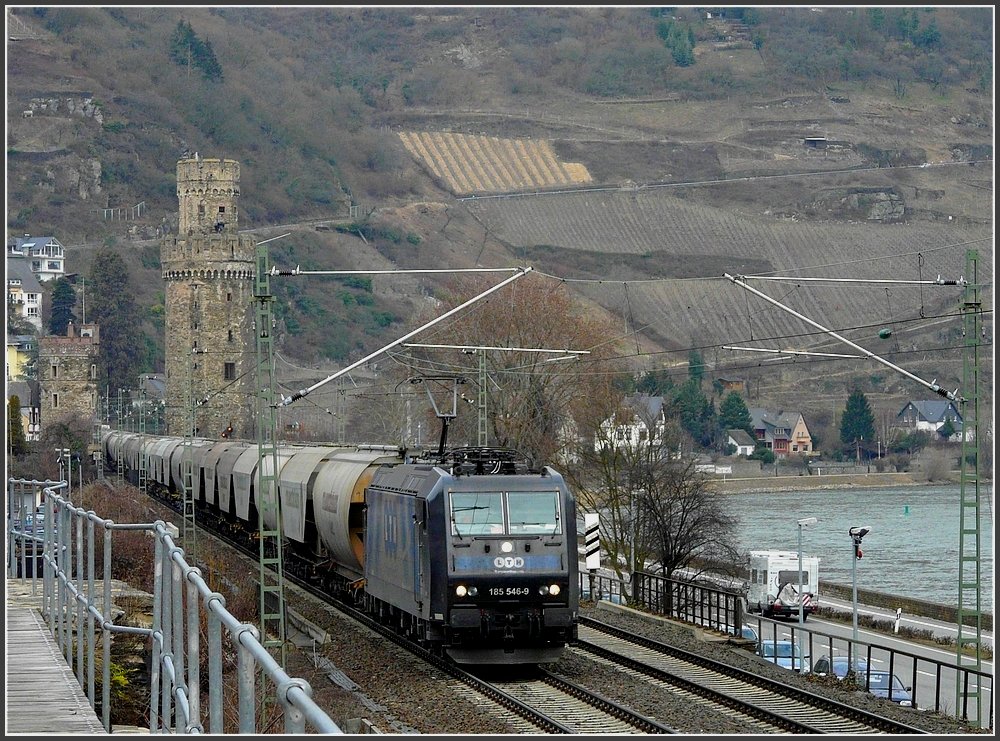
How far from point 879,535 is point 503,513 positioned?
3816 inches

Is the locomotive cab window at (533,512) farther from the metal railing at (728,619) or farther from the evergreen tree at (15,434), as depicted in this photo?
the evergreen tree at (15,434)

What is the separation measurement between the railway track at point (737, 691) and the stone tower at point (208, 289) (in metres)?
100

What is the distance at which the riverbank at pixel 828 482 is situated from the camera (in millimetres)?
177500

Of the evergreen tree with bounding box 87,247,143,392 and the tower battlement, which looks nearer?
the tower battlement

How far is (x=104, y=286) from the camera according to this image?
6983 inches

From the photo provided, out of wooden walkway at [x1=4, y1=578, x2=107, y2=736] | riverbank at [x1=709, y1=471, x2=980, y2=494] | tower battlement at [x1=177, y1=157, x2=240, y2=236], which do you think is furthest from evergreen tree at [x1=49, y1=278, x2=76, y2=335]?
wooden walkway at [x1=4, y1=578, x2=107, y2=736]

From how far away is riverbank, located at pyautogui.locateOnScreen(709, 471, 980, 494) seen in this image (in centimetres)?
17750

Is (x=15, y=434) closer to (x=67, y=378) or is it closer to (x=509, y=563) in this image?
(x=67, y=378)

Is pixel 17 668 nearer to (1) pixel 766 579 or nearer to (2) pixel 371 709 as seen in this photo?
(2) pixel 371 709

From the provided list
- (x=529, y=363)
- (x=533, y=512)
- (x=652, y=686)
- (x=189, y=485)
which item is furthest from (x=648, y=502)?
(x=533, y=512)

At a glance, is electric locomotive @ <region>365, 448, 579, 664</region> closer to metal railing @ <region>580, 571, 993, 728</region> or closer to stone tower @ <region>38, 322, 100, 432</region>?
metal railing @ <region>580, 571, 993, 728</region>

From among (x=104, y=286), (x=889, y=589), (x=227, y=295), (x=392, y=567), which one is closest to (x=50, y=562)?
(x=392, y=567)

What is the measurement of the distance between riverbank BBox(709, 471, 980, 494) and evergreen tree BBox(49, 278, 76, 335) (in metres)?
77.1

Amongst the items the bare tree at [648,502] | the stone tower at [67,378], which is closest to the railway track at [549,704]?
the bare tree at [648,502]
